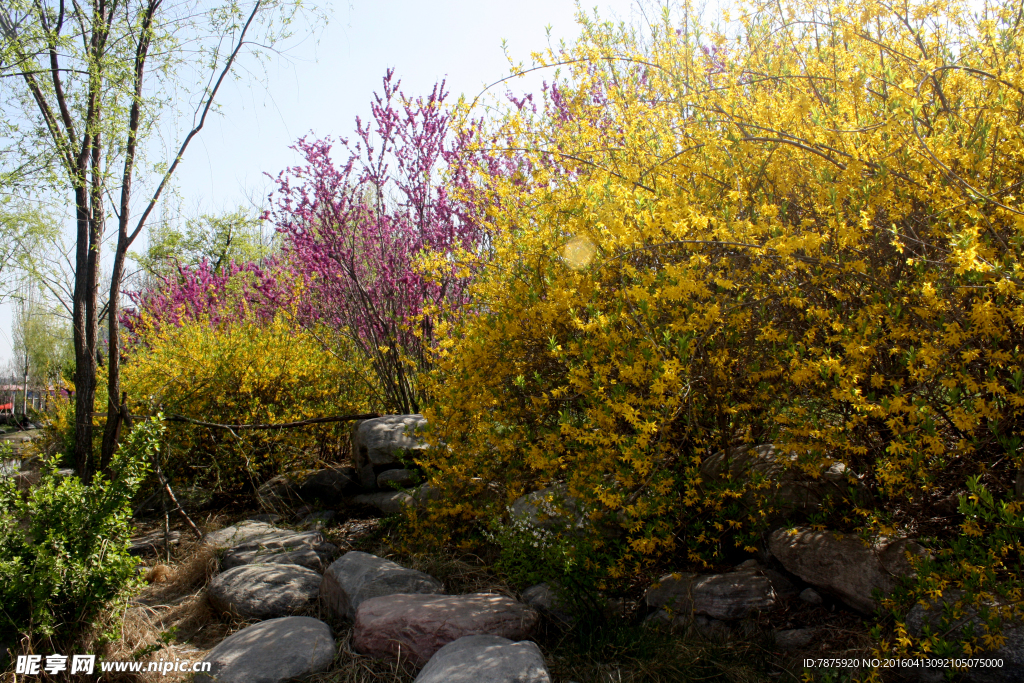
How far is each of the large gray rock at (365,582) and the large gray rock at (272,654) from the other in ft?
0.68

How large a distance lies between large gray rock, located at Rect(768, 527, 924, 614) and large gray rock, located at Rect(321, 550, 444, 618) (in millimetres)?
1611

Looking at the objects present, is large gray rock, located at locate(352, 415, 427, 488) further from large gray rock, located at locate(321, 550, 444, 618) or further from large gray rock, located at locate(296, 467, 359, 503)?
large gray rock, located at locate(321, 550, 444, 618)

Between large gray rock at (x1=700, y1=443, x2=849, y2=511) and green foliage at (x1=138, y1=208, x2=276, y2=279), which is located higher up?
green foliage at (x1=138, y1=208, x2=276, y2=279)

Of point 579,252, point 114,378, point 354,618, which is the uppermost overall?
point 579,252

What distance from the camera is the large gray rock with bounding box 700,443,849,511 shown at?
2.57m

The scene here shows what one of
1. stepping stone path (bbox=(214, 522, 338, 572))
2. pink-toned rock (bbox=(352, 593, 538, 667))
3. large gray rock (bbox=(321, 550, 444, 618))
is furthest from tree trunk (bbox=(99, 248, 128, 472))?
pink-toned rock (bbox=(352, 593, 538, 667))

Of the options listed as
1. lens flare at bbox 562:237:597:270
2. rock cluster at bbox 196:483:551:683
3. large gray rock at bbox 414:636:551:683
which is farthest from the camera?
lens flare at bbox 562:237:597:270

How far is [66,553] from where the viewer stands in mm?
2627

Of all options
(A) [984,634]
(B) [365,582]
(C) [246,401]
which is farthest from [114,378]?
(A) [984,634]

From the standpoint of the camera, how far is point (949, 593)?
6.89 ft

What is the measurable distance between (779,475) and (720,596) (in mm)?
529

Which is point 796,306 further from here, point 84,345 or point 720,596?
point 84,345

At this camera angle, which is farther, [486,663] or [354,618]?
[354,618]

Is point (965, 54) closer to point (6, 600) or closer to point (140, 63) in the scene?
point (6, 600)
